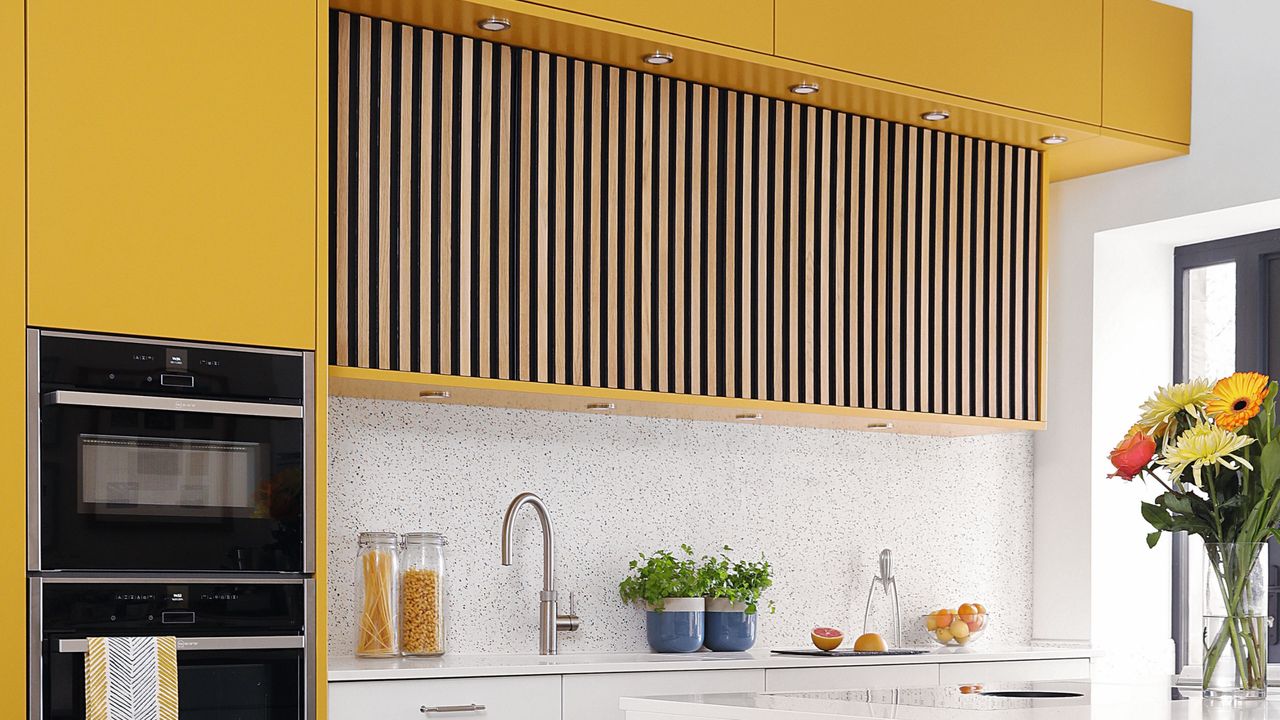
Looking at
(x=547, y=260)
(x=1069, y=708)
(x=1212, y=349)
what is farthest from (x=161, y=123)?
(x=1212, y=349)

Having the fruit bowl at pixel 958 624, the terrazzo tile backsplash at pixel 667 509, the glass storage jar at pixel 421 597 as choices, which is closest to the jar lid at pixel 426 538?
the glass storage jar at pixel 421 597

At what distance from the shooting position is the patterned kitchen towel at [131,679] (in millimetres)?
2705

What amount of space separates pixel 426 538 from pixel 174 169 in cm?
112

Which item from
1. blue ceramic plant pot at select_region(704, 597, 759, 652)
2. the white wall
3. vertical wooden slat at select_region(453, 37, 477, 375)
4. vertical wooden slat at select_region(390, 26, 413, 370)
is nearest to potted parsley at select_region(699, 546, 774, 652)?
blue ceramic plant pot at select_region(704, 597, 759, 652)

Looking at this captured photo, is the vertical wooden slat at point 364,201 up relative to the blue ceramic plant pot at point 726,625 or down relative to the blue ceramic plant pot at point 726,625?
up

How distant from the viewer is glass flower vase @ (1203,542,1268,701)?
2543 millimetres

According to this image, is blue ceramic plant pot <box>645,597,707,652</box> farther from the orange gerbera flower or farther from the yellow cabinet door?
the orange gerbera flower

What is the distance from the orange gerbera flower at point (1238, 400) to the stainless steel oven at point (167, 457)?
1649 millimetres

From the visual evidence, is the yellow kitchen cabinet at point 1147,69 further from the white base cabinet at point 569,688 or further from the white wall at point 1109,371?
the white base cabinet at point 569,688

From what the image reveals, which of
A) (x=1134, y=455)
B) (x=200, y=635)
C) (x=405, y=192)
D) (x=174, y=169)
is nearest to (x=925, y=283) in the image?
(x=405, y=192)

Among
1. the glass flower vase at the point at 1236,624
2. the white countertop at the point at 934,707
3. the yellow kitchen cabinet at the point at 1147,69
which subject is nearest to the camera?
the white countertop at the point at 934,707

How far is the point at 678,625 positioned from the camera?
3.92m

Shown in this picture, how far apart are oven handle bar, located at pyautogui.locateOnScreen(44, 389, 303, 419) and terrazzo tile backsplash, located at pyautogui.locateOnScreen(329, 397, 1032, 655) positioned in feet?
2.30

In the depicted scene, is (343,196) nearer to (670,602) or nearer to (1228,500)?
(670,602)
